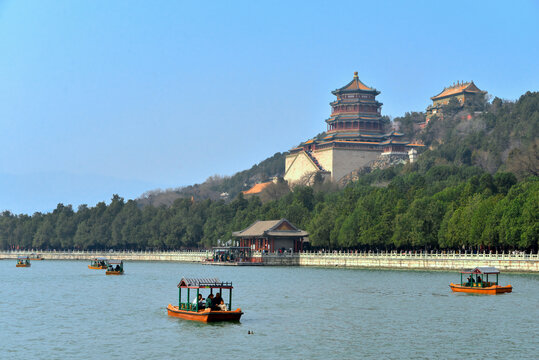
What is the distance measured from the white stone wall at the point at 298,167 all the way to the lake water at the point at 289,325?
106915mm

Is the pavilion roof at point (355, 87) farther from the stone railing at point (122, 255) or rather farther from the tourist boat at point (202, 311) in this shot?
the tourist boat at point (202, 311)

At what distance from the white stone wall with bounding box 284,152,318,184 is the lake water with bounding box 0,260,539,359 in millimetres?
106915

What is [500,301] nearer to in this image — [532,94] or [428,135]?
[532,94]

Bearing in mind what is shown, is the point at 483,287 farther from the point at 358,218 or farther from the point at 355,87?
the point at 355,87

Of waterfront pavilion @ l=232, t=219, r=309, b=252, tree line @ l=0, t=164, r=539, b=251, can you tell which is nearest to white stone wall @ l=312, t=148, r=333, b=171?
tree line @ l=0, t=164, r=539, b=251

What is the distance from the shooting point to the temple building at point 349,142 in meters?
168

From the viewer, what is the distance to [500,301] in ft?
167

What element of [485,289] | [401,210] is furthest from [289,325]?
[401,210]

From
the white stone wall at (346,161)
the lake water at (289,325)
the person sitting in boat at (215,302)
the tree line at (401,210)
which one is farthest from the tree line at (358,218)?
the person sitting in boat at (215,302)

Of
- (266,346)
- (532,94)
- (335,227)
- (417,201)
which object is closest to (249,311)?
(266,346)

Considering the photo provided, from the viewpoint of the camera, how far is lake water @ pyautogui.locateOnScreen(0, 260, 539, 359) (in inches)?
1348

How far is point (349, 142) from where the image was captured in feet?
552

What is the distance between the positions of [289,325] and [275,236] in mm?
72815

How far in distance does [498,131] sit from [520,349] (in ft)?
413
